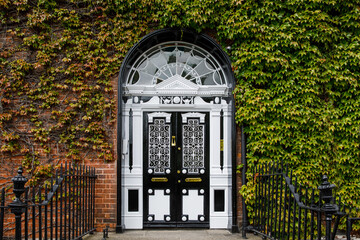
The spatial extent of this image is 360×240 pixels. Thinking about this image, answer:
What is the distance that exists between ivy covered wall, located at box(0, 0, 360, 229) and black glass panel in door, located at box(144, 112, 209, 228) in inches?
34.6

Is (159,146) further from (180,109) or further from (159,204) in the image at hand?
(159,204)

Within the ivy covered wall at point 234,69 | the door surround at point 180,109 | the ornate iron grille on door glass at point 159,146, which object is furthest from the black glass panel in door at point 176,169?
the ivy covered wall at point 234,69

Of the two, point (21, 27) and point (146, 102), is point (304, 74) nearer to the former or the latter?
point (146, 102)

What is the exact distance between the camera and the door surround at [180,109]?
6.44m

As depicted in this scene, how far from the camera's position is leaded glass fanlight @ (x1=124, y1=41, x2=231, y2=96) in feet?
21.9

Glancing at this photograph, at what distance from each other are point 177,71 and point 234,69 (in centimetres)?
130

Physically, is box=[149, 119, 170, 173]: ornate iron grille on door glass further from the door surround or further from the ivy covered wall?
the ivy covered wall

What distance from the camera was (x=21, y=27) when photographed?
6.51m

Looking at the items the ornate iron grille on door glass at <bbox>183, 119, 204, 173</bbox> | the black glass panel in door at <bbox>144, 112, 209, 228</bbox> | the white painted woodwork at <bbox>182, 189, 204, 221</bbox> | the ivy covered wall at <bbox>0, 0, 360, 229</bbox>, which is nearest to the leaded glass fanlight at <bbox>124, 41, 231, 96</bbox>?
the ivy covered wall at <bbox>0, 0, 360, 229</bbox>

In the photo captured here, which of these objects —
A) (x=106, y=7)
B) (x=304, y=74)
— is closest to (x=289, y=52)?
(x=304, y=74)

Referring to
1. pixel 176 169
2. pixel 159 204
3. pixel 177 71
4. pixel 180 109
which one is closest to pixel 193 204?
pixel 159 204

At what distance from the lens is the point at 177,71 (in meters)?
6.80

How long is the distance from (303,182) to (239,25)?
356 centimetres

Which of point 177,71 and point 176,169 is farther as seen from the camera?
point 177,71
